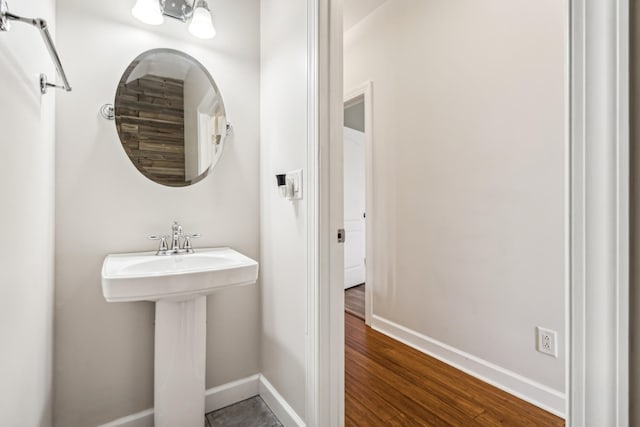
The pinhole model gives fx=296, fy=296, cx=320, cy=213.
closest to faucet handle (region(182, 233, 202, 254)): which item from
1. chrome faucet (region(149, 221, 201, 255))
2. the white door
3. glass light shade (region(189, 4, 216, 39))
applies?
chrome faucet (region(149, 221, 201, 255))

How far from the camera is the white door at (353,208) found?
3.82 m

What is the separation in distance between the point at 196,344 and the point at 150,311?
32cm

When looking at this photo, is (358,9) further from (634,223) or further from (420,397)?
(420,397)

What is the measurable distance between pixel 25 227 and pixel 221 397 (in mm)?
1203

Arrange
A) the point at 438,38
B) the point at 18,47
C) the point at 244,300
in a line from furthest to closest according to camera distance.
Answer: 1. the point at 438,38
2. the point at 244,300
3. the point at 18,47

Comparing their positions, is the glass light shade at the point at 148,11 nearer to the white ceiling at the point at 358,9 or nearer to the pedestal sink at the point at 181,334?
the pedestal sink at the point at 181,334

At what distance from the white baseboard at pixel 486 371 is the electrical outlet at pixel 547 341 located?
0.60ft

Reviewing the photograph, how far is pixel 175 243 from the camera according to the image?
1.45m

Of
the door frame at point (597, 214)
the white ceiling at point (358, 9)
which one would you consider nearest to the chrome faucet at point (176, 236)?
the door frame at point (597, 214)

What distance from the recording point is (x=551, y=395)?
4.89ft

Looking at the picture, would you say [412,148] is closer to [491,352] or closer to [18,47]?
[491,352]

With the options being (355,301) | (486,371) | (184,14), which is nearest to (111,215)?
(184,14)

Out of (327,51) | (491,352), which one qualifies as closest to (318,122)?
(327,51)

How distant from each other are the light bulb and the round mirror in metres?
0.15
